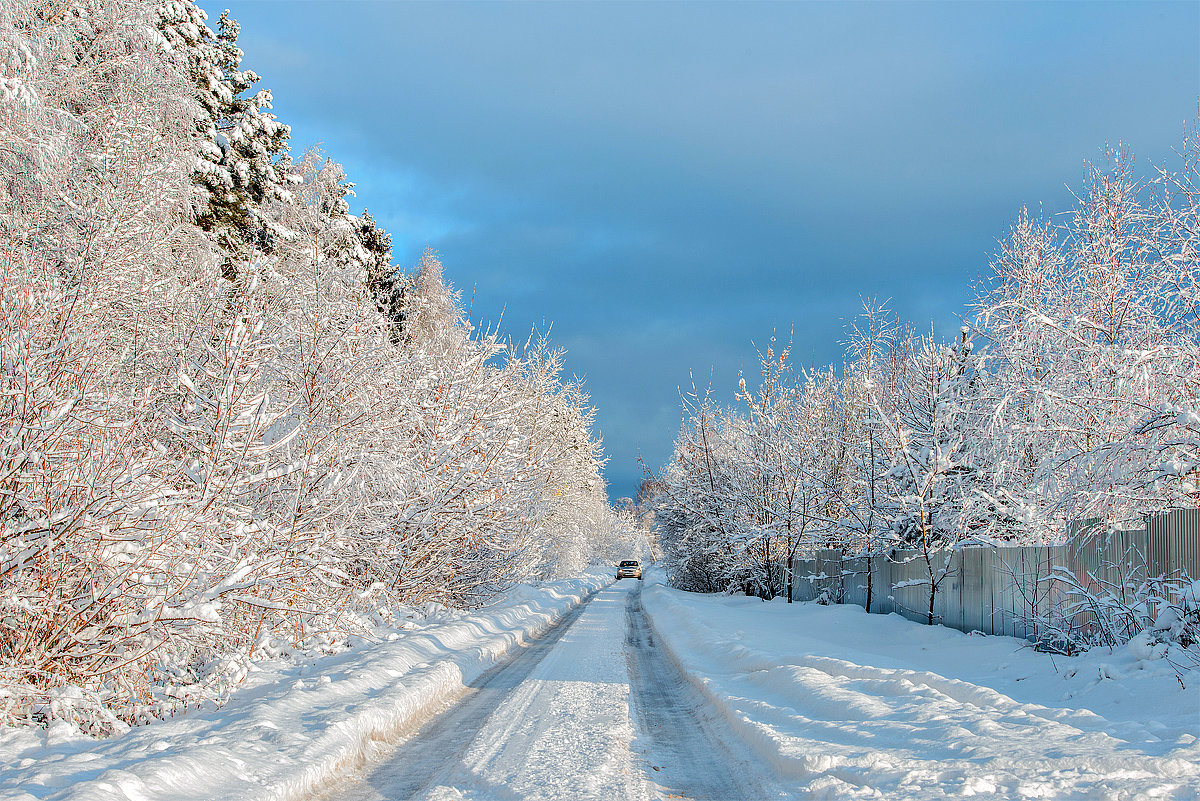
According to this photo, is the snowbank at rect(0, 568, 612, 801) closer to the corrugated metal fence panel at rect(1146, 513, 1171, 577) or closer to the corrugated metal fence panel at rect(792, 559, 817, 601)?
the corrugated metal fence panel at rect(1146, 513, 1171, 577)

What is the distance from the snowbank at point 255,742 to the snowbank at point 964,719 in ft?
11.8

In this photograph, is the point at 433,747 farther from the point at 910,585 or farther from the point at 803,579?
the point at 803,579

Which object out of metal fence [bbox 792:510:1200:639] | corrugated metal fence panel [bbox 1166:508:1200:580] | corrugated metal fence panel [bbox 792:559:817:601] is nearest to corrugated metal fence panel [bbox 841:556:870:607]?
metal fence [bbox 792:510:1200:639]

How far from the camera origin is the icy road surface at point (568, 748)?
18.4 ft

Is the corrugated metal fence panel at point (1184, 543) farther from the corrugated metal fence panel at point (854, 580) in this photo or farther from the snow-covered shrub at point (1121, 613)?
the corrugated metal fence panel at point (854, 580)

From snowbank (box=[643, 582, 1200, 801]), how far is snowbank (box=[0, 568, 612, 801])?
3.58 metres

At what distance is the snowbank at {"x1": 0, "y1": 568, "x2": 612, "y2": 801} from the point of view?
476 centimetres

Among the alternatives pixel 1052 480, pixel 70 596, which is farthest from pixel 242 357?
pixel 1052 480

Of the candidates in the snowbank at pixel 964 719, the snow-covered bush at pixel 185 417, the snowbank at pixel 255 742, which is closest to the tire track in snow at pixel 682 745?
the snowbank at pixel 964 719

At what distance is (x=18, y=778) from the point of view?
474cm

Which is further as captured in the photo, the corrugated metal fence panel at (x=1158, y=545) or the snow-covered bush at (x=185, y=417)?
the corrugated metal fence panel at (x=1158, y=545)

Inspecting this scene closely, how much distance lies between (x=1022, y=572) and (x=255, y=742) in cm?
1112

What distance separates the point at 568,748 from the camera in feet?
22.1

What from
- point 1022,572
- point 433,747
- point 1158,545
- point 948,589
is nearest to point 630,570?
point 948,589
